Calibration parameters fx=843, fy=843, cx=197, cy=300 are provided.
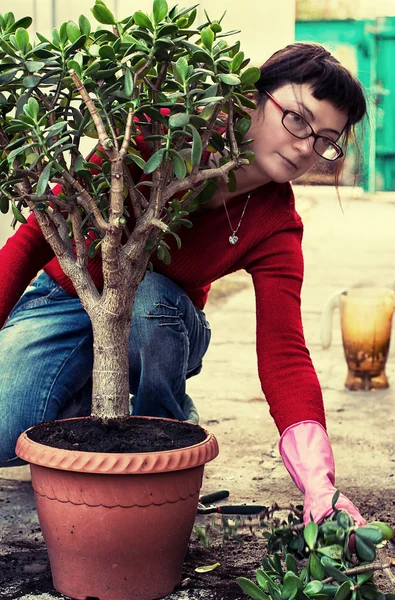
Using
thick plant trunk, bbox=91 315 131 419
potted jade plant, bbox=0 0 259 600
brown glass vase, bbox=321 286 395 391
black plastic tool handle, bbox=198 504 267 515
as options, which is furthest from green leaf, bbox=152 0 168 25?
brown glass vase, bbox=321 286 395 391

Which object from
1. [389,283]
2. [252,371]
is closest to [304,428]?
[252,371]

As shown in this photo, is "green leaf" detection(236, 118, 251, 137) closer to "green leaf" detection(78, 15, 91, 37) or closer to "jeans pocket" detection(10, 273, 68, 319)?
"green leaf" detection(78, 15, 91, 37)

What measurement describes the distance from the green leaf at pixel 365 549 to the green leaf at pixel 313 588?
0.29 feet

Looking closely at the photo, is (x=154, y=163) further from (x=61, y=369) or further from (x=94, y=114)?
(x=61, y=369)

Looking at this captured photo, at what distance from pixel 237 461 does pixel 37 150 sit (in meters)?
1.29

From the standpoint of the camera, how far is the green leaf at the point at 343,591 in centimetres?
124

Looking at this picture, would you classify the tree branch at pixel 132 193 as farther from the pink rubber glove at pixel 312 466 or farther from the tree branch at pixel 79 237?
the pink rubber glove at pixel 312 466

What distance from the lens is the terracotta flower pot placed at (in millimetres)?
1383

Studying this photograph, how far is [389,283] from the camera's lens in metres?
5.63

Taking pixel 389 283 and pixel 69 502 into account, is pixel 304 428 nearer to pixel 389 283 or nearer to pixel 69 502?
pixel 69 502

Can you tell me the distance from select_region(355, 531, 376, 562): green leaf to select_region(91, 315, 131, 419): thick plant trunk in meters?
0.50

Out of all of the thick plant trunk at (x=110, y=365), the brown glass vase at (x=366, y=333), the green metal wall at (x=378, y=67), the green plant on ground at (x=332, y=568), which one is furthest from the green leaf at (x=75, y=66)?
the green metal wall at (x=378, y=67)

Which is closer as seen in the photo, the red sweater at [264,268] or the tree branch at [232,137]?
the tree branch at [232,137]

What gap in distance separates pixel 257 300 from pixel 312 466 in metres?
0.44
